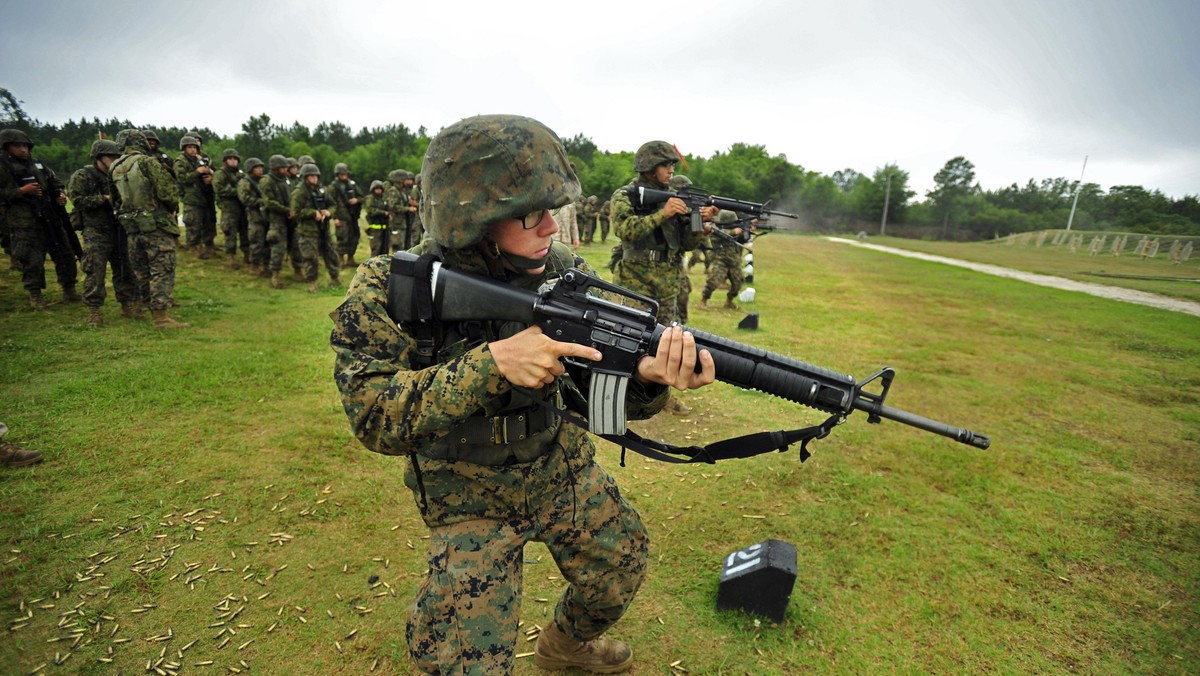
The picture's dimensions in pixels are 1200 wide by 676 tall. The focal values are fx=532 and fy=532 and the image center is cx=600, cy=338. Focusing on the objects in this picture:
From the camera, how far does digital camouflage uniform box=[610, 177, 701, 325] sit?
638 centimetres

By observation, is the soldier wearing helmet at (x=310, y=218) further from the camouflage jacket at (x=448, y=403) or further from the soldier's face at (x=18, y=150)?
the camouflage jacket at (x=448, y=403)

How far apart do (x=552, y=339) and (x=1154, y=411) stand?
8888mm

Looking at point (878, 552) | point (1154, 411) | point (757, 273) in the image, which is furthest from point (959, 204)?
point (878, 552)

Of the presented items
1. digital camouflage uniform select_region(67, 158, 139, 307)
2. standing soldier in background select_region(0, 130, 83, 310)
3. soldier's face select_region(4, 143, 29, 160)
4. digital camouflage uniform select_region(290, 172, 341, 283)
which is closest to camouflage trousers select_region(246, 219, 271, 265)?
digital camouflage uniform select_region(290, 172, 341, 283)

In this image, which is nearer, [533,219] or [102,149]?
[533,219]

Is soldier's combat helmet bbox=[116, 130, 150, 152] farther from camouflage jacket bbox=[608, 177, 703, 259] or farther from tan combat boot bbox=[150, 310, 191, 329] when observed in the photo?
camouflage jacket bbox=[608, 177, 703, 259]

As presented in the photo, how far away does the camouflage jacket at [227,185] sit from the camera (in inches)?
464

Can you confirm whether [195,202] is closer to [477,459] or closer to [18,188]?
[18,188]

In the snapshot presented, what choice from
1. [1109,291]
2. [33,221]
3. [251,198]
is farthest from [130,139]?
[1109,291]

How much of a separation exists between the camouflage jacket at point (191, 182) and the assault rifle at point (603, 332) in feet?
42.4

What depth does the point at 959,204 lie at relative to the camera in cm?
5984

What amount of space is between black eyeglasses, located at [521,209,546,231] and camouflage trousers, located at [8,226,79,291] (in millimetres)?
10344

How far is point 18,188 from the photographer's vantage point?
7.73 m

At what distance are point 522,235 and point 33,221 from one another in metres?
10.4
